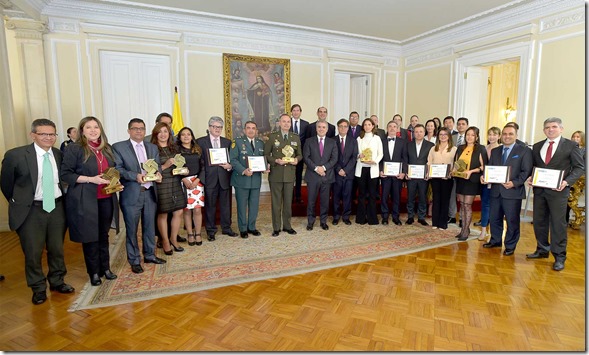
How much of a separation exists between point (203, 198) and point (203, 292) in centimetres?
149

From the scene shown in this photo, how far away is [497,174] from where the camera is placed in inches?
162

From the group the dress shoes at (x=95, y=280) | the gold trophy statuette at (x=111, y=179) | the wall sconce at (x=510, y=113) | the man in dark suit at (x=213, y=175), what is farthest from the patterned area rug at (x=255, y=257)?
the wall sconce at (x=510, y=113)

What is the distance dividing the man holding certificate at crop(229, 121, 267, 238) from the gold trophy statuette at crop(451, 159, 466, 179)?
2.55m

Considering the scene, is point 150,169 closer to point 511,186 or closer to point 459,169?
point 459,169

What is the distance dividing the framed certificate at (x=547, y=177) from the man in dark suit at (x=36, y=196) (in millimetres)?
4848

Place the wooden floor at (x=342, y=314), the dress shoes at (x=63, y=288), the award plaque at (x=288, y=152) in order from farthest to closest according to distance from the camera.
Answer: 1. the award plaque at (x=288, y=152)
2. the dress shoes at (x=63, y=288)
3. the wooden floor at (x=342, y=314)

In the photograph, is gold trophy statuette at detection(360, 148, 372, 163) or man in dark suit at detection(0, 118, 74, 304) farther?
gold trophy statuette at detection(360, 148, 372, 163)

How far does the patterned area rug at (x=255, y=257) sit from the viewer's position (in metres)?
3.30

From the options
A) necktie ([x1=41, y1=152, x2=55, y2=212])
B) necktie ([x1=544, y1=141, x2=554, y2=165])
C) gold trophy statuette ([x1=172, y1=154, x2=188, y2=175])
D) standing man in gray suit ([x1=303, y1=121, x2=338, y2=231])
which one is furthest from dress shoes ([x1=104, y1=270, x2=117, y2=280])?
necktie ([x1=544, y1=141, x2=554, y2=165])

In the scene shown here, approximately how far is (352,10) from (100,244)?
19.8 ft

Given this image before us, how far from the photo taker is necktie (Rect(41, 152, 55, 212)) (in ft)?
9.57

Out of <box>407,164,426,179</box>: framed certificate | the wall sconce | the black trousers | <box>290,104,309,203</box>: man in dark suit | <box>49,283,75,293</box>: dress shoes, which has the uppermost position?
the wall sconce

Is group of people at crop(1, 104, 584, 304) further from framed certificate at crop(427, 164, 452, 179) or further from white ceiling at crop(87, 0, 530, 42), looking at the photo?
white ceiling at crop(87, 0, 530, 42)

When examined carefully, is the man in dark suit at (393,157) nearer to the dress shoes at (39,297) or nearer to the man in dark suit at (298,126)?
the man in dark suit at (298,126)
